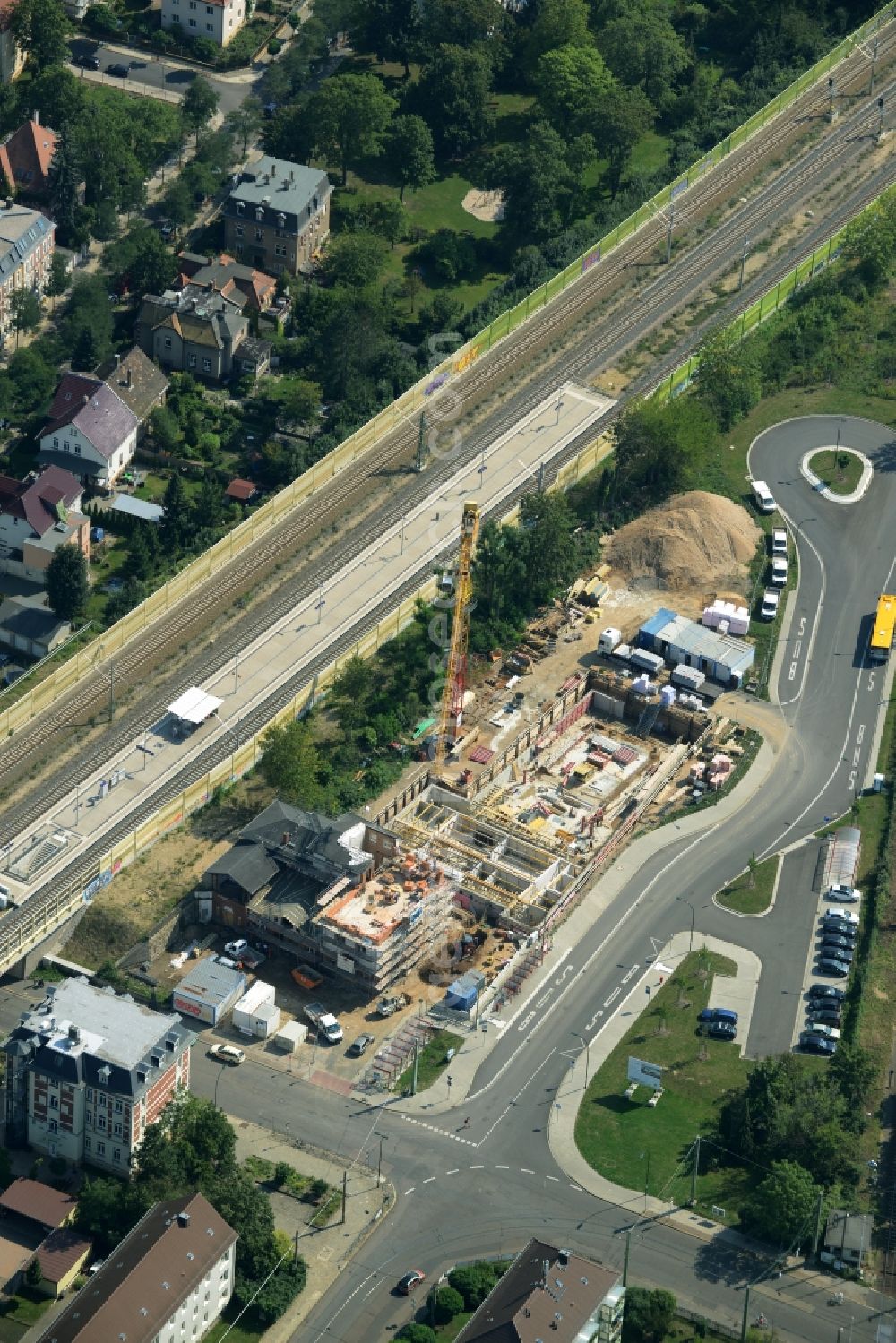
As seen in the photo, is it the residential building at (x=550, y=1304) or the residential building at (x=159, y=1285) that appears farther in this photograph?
the residential building at (x=550, y=1304)

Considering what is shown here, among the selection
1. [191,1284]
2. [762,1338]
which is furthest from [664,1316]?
[191,1284]

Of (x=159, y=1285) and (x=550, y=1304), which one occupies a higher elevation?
(x=550, y=1304)

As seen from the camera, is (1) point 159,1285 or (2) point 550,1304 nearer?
(2) point 550,1304

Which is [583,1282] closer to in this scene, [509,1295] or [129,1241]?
[509,1295]

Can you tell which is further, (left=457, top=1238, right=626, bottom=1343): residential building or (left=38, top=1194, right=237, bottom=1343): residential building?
(left=457, top=1238, right=626, bottom=1343): residential building
